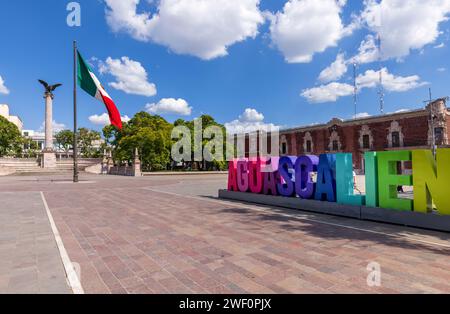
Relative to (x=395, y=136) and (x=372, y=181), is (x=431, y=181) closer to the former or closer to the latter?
(x=372, y=181)


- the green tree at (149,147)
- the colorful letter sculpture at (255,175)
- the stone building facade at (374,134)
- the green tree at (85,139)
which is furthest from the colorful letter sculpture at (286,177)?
the green tree at (85,139)

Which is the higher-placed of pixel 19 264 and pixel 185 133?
pixel 185 133

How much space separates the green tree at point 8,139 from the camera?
58912 mm

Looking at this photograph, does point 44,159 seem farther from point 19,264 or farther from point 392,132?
point 392,132

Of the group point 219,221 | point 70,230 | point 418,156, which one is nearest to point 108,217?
point 70,230

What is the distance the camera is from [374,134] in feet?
142

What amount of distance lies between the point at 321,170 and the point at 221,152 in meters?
39.7

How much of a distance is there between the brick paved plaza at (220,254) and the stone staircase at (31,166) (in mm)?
38464

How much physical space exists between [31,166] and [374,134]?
187ft

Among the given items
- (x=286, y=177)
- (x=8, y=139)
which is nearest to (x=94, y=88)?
(x=286, y=177)

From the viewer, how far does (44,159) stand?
44.9 m
